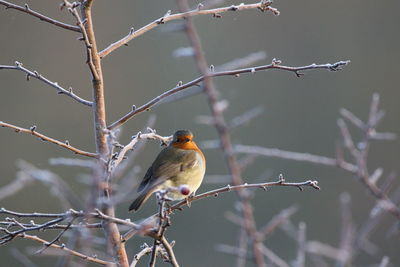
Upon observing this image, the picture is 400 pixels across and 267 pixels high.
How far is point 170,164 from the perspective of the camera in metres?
4.14

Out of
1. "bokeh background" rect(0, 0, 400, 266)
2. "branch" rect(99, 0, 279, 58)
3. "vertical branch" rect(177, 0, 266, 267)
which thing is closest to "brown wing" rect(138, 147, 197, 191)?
"vertical branch" rect(177, 0, 266, 267)

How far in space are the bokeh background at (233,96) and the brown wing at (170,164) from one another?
15.5ft

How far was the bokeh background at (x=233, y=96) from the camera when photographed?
10.0 m

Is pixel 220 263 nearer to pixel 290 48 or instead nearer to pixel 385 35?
pixel 290 48

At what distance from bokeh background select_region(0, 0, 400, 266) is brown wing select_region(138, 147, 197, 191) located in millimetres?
4712

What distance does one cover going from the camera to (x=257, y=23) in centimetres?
1287

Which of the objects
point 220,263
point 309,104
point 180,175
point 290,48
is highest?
point 290,48

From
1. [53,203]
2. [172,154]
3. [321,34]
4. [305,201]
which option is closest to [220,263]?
[305,201]

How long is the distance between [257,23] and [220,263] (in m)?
5.65

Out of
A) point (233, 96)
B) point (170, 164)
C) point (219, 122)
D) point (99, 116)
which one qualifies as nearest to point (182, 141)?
point (170, 164)

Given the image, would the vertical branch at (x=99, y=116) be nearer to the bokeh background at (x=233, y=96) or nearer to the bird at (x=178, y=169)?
the bird at (x=178, y=169)

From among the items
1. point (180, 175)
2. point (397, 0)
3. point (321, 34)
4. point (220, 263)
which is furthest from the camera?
point (397, 0)

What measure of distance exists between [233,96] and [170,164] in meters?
6.10

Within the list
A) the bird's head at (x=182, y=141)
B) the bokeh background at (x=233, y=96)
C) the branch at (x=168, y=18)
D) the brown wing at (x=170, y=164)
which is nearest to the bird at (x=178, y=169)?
the brown wing at (x=170, y=164)
